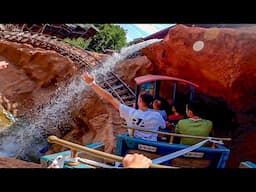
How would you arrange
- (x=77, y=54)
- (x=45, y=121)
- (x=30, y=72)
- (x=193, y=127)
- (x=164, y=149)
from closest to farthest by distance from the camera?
(x=164, y=149)
(x=193, y=127)
(x=45, y=121)
(x=77, y=54)
(x=30, y=72)

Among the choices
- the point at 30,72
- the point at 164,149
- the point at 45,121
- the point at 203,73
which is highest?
the point at 203,73

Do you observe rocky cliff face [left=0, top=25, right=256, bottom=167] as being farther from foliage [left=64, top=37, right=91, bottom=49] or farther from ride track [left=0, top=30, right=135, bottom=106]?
foliage [left=64, top=37, right=91, bottom=49]

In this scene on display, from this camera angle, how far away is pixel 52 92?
566 centimetres

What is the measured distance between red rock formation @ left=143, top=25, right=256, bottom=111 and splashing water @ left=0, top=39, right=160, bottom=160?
106 centimetres

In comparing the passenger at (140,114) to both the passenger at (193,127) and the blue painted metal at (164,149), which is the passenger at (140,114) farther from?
the passenger at (193,127)

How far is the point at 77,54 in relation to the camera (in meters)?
5.51

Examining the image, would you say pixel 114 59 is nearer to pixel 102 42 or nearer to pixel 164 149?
pixel 102 42

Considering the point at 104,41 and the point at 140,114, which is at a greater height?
the point at 104,41

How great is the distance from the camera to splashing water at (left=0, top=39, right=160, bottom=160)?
5062 millimetres

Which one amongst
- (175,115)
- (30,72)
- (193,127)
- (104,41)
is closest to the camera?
(193,127)

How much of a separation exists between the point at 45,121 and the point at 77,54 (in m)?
1.13

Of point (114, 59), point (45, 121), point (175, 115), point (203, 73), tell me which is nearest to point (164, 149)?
point (175, 115)
